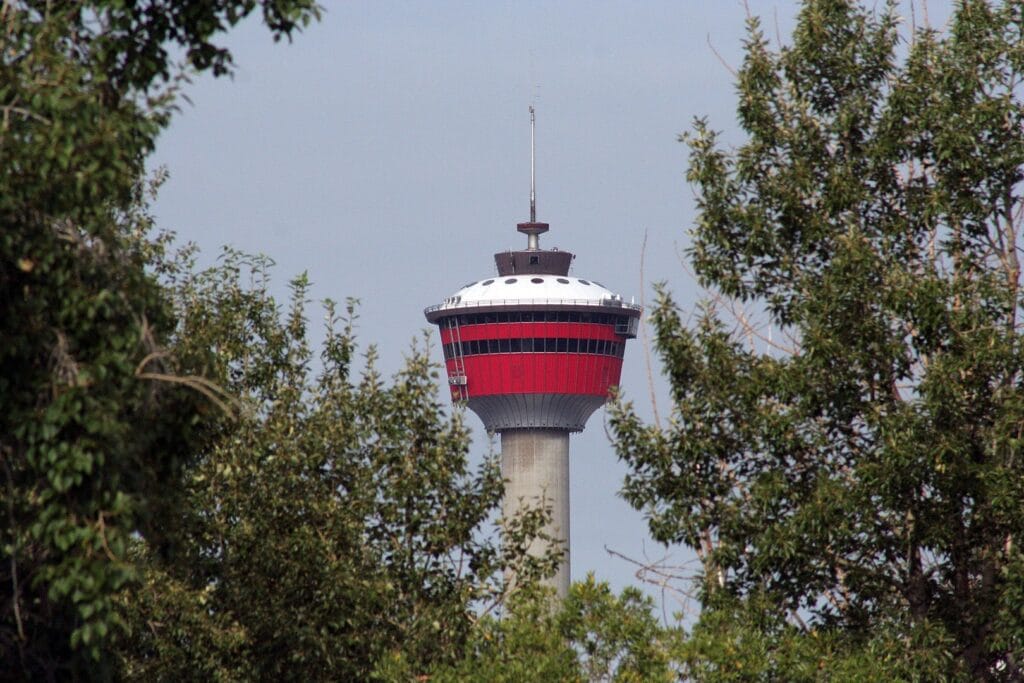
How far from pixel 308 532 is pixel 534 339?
13452 centimetres

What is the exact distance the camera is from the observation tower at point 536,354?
161m

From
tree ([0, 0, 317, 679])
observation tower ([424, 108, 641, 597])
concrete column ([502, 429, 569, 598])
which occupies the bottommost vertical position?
tree ([0, 0, 317, 679])

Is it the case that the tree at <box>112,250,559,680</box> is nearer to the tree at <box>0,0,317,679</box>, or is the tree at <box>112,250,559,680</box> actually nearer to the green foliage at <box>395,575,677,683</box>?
the green foliage at <box>395,575,677,683</box>

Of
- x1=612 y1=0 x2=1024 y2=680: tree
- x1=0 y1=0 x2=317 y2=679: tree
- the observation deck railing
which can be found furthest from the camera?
the observation deck railing

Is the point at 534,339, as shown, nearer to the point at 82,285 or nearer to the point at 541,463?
the point at 541,463

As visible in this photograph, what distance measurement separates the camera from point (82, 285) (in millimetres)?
14414

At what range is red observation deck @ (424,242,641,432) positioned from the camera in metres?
161

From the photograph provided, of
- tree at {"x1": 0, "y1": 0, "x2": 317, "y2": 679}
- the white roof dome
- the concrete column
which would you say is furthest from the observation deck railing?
tree at {"x1": 0, "y1": 0, "x2": 317, "y2": 679}

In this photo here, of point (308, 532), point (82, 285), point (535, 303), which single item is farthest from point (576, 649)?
point (535, 303)

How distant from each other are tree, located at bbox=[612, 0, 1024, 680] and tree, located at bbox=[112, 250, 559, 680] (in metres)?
4.54

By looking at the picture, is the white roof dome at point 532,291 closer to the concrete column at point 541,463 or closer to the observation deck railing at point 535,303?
the observation deck railing at point 535,303

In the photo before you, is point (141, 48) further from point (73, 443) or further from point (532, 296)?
point (532, 296)

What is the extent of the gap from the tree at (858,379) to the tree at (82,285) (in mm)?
12313

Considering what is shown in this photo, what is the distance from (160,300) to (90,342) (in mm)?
1576
